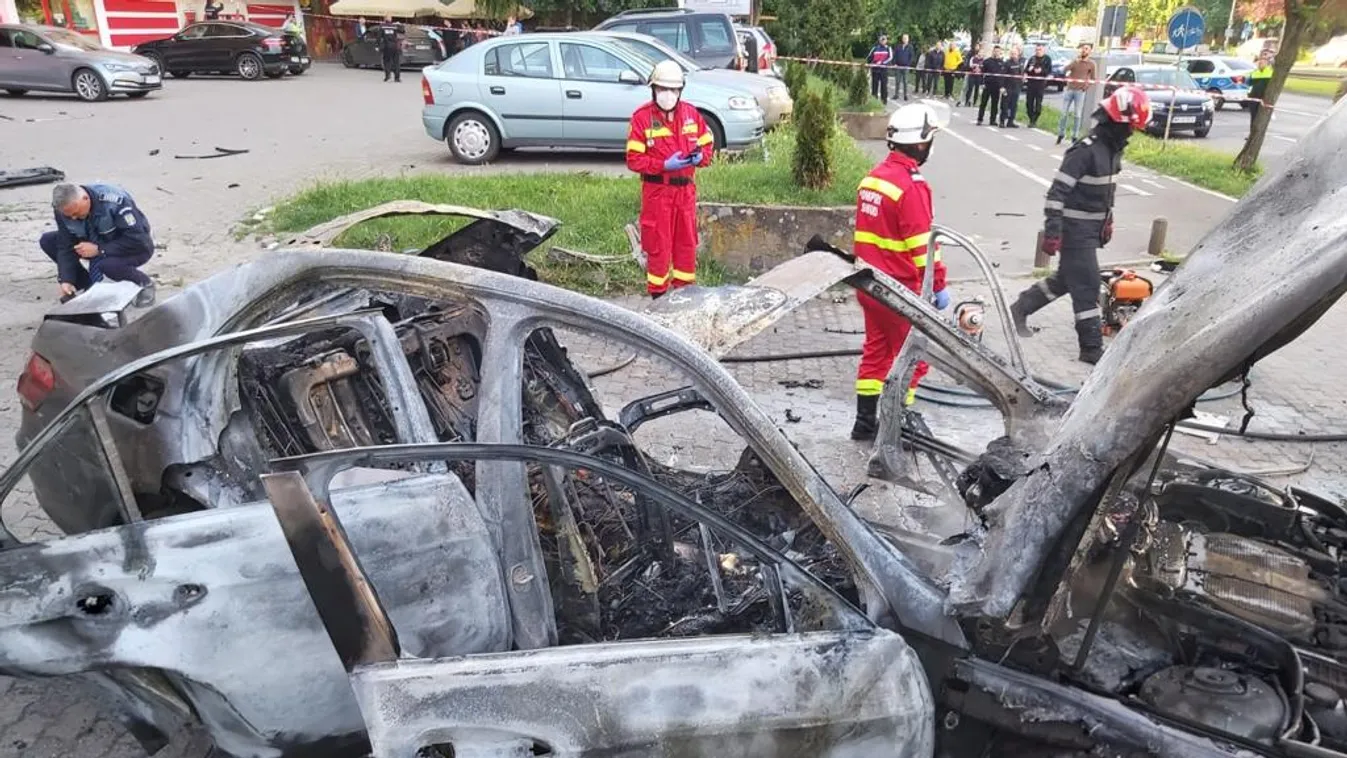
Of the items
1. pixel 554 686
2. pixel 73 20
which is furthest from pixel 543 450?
pixel 73 20

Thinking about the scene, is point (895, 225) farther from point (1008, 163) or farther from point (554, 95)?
point (1008, 163)

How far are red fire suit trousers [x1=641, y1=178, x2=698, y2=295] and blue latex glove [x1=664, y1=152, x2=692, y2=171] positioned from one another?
0.12 metres

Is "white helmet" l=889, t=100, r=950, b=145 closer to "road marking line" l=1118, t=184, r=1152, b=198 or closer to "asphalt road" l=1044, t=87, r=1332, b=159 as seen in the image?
"road marking line" l=1118, t=184, r=1152, b=198

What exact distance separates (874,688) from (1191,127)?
70.2ft

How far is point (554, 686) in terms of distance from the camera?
197cm

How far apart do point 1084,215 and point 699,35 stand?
10.3 meters

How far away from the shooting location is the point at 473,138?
40.0ft

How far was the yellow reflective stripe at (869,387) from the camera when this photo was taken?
514 cm

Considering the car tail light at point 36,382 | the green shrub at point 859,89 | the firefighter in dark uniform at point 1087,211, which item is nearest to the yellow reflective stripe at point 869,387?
the firefighter in dark uniform at point 1087,211

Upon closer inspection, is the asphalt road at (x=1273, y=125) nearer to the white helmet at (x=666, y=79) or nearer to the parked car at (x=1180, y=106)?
the parked car at (x=1180, y=106)

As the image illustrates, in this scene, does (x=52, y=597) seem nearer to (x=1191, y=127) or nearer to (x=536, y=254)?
(x=536, y=254)

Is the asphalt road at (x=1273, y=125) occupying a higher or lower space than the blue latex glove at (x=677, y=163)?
lower

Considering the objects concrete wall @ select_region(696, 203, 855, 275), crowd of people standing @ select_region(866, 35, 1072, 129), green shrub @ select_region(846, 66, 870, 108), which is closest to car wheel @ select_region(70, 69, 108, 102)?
green shrub @ select_region(846, 66, 870, 108)

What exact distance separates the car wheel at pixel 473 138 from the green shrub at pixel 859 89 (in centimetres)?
838
